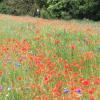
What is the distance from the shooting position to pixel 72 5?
26.4 meters

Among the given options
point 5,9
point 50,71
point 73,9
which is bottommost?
point 5,9

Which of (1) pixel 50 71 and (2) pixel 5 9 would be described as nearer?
(1) pixel 50 71

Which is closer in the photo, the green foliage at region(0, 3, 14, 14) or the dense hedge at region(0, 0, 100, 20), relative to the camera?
the dense hedge at region(0, 0, 100, 20)

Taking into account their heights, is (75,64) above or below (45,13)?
above

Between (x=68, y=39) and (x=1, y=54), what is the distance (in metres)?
3.30

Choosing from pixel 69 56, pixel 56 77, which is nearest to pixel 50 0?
pixel 69 56

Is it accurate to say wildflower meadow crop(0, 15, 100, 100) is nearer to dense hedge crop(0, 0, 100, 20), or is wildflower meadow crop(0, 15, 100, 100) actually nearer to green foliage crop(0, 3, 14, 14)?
dense hedge crop(0, 0, 100, 20)

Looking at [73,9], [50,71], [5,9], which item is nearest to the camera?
[50,71]

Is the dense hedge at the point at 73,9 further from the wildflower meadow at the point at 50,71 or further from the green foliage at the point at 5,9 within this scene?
the wildflower meadow at the point at 50,71

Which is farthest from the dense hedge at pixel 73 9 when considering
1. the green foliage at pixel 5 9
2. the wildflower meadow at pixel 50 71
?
the wildflower meadow at pixel 50 71

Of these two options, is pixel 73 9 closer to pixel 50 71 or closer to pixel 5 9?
pixel 5 9

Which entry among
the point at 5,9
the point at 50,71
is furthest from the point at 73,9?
the point at 50,71

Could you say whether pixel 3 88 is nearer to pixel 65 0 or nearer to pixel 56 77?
pixel 56 77

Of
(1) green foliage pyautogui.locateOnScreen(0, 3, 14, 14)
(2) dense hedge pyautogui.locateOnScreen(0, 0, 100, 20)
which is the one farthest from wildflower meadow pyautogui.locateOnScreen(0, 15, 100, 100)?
(1) green foliage pyautogui.locateOnScreen(0, 3, 14, 14)
